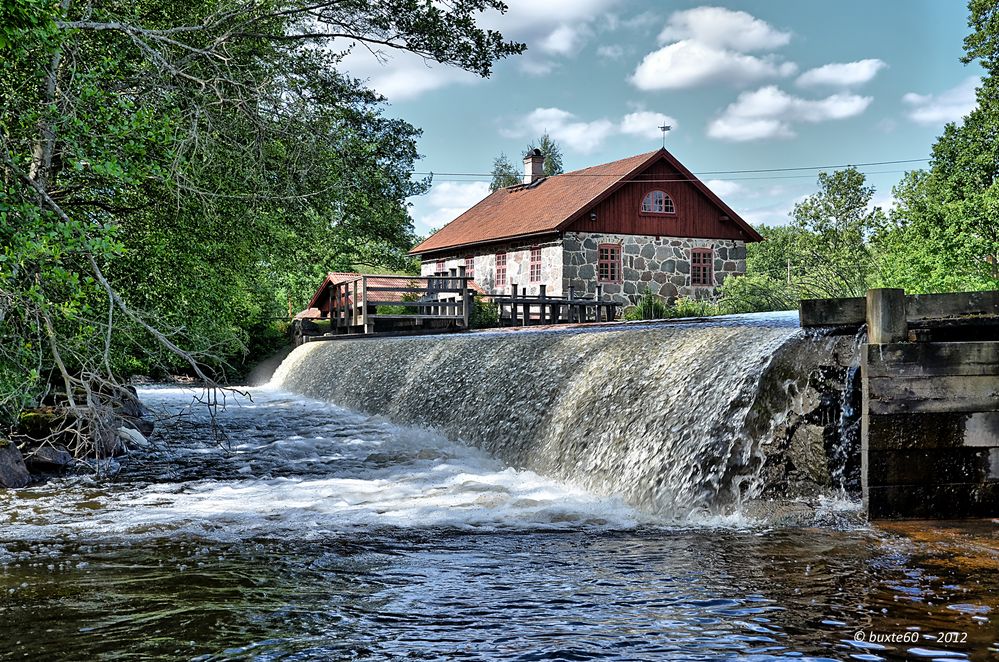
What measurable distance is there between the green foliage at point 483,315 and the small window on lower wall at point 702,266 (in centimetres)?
895

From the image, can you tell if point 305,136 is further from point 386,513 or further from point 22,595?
point 22,595

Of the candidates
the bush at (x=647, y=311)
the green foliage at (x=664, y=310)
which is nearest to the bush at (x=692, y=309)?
the green foliage at (x=664, y=310)

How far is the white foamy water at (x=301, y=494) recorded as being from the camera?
7.50 metres

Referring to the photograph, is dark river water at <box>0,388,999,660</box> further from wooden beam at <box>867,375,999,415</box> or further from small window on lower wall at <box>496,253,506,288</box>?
small window on lower wall at <box>496,253,506,288</box>

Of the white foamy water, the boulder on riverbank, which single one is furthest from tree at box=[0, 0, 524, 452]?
the white foamy water

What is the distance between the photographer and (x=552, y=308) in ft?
87.5

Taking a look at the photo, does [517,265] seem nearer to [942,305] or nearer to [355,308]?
[355,308]

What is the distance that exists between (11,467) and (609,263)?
934 inches

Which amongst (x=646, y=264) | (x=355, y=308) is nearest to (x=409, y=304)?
(x=355, y=308)

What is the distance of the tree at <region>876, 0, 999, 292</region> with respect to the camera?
883 inches

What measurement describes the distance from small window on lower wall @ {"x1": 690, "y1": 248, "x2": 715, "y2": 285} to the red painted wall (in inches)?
23.8

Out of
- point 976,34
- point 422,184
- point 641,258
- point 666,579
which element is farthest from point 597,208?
point 666,579

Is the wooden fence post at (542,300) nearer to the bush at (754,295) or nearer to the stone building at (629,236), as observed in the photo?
the stone building at (629,236)

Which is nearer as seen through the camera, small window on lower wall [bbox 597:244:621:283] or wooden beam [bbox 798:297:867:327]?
wooden beam [bbox 798:297:867:327]
